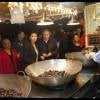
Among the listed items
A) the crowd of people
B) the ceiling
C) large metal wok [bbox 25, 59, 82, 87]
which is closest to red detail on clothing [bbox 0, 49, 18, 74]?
the crowd of people

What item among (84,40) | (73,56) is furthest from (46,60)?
(84,40)

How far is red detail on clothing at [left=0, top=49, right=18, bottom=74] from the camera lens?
5.52ft

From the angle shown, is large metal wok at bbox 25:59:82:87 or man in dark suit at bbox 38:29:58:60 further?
man in dark suit at bbox 38:29:58:60

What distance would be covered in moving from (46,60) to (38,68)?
9 cm

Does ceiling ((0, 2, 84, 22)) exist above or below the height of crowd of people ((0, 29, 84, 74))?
above

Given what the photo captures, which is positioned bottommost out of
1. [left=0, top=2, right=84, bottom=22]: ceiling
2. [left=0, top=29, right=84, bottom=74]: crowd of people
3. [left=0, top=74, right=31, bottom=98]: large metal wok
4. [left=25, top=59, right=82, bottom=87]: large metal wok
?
[left=0, top=74, right=31, bottom=98]: large metal wok

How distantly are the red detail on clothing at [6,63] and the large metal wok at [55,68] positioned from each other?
4.1 inches

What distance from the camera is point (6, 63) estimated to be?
1688 millimetres

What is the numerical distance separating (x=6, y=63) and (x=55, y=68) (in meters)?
0.35

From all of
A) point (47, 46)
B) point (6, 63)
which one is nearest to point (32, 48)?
point (47, 46)

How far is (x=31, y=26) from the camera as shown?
5.53 ft

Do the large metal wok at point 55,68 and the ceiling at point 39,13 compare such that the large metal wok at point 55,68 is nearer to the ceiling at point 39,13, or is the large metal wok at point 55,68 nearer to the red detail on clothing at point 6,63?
the red detail on clothing at point 6,63

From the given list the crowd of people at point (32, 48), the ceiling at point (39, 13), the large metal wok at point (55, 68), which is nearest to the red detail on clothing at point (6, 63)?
the crowd of people at point (32, 48)

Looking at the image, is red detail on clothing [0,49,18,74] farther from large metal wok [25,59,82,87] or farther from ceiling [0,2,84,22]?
ceiling [0,2,84,22]
